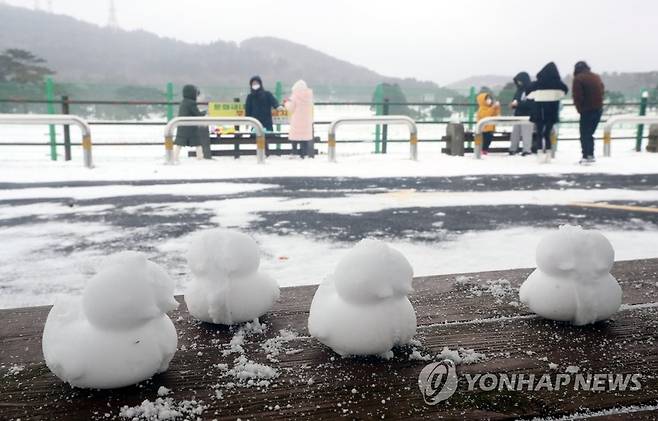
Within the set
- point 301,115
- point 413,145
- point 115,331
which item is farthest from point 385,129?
point 115,331

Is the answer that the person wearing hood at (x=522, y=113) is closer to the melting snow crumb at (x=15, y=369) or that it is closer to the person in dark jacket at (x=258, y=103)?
the person in dark jacket at (x=258, y=103)

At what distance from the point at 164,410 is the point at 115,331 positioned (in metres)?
0.28

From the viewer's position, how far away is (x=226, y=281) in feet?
5.90

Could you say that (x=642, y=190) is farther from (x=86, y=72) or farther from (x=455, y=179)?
(x=86, y=72)

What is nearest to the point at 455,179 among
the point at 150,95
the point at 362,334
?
the point at 362,334

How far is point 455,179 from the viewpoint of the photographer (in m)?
7.35

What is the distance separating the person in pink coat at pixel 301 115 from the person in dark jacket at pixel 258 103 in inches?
17.5

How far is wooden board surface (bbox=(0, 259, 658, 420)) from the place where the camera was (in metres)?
1.26

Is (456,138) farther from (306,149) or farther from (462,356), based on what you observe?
(462,356)

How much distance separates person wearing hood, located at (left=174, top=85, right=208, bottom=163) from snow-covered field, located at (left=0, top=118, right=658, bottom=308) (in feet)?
5.13

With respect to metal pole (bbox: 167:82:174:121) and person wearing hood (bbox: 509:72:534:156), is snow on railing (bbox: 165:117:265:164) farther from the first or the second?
person wearing hood (bbox: 509:72:534:156)

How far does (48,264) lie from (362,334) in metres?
2.54

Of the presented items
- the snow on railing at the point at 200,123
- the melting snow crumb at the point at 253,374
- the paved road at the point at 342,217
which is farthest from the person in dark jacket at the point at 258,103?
the melting snow crumb at the point at 253,374

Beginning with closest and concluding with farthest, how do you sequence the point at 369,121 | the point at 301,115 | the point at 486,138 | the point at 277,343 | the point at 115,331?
the point at 115,331, the point at 277,343, the point at 369,121, the point at 301,115, the point at 486,138
